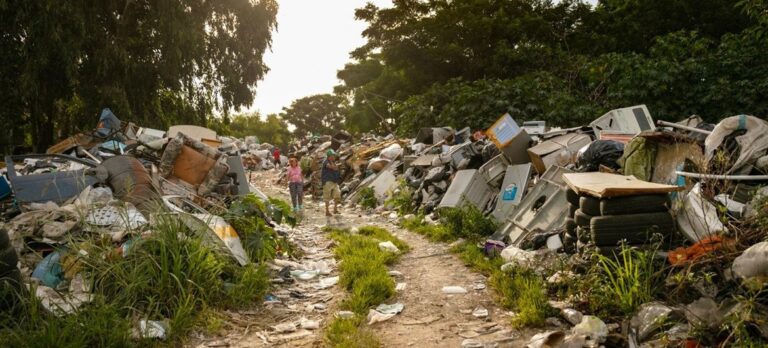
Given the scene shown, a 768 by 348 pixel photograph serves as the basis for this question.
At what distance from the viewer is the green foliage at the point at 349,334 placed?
3.01 meters

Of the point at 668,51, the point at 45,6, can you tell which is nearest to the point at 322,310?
the point at 45,6

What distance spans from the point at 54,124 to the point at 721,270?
18.4 m

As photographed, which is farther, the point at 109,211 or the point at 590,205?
the point at 109,211

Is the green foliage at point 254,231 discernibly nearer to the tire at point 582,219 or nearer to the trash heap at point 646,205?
the trash heap at point 646,205

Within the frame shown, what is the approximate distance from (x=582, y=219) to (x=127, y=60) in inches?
515

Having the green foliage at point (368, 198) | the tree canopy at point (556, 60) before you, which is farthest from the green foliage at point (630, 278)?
the tree canopy at point (556, 60)

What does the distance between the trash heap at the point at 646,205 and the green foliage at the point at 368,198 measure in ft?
6.56

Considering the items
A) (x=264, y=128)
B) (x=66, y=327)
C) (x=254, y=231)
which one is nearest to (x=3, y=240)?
(x=66, y=327)

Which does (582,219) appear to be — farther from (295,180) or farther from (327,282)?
(295,180)

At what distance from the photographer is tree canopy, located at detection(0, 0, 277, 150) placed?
36.5 feet

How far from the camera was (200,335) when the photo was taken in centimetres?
327

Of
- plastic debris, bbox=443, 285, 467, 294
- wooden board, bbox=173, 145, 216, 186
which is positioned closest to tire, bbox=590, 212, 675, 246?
plastic debris, bbox=443, 285, 467, 294

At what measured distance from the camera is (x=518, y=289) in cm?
375

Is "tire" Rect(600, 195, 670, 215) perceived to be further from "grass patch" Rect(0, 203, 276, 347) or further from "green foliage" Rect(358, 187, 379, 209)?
"green foliage" Rect(358, 187, 379, 209)
